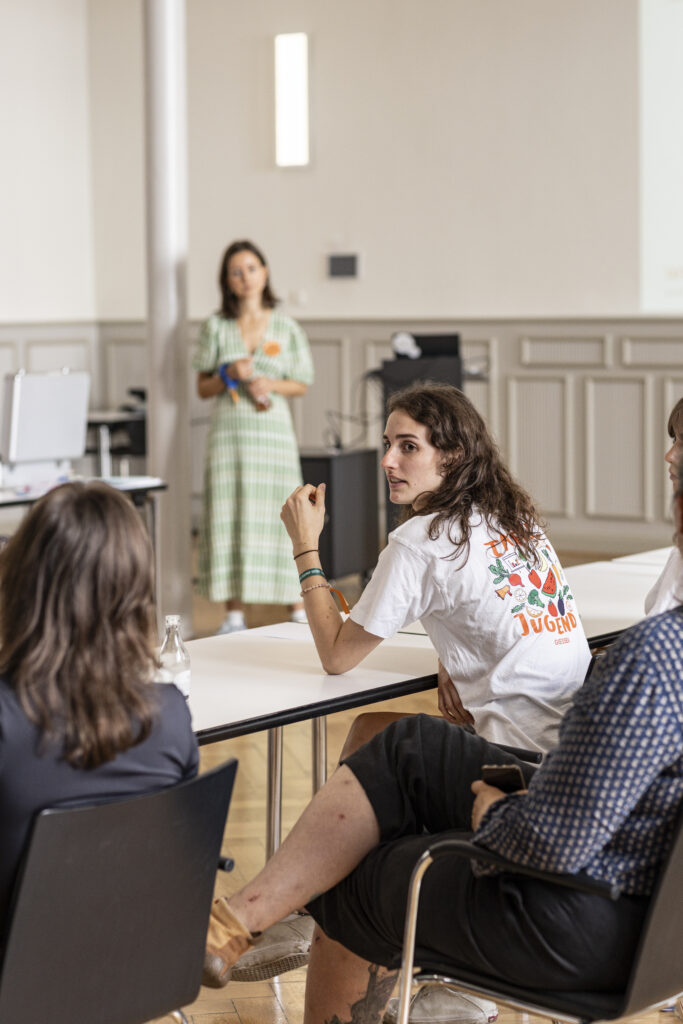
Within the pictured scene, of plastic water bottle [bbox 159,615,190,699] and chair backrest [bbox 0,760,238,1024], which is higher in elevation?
plastic water bottle [bbox 159,615,190,699]

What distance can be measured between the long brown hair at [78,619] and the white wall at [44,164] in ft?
25.0

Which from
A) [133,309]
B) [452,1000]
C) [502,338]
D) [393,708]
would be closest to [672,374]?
[502,338]

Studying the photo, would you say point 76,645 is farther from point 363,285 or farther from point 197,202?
point 197,202

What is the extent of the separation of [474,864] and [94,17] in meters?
8.58

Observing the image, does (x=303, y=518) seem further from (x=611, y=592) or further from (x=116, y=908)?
(x=116, y=908)

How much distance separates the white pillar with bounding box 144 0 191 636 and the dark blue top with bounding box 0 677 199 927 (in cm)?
411

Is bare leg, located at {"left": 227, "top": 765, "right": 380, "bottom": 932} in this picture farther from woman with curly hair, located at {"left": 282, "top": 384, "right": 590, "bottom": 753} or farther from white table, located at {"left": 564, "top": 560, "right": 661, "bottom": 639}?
white table, located at {"left": 564, "top": 560, "right": 661, "bottom": 639}

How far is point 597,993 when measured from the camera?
1741mm

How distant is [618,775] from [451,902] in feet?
1.15

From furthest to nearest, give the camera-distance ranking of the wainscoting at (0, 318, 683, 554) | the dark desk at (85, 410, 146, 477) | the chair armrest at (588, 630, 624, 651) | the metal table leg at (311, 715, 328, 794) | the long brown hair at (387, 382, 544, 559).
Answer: the dark desk at (85, 410, 146, 477) < the wainscoting at (0, 318, 683, 554) < the metal table leg at (311, 715, 328, 794) < the chair armrest at (588, 630, 624, 651) < the long brown hair at (387, 382, 544, 559)

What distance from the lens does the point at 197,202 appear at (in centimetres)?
899

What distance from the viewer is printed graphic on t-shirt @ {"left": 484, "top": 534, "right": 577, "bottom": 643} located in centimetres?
242

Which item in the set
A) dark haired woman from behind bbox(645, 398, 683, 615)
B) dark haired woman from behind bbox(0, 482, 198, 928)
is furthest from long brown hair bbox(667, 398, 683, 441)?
dark haired woman from behind bbox(0, 482, 198, 928)

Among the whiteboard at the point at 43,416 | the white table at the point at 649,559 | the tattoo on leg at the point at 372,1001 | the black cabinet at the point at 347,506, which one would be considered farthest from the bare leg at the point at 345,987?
the black cabinet at the point at 347,506
